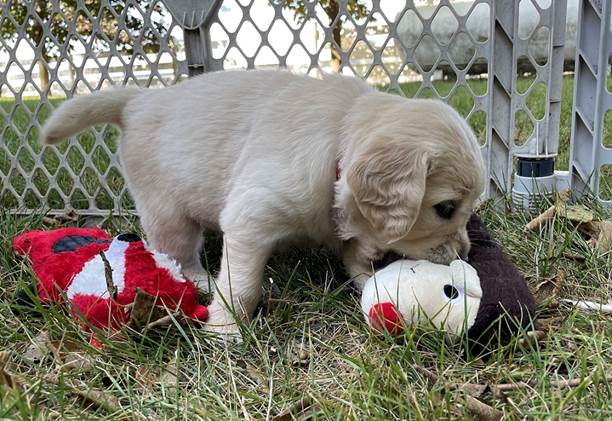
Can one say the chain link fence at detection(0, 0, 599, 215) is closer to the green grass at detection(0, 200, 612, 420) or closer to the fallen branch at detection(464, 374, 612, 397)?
the green grass at detection(0, 200, 612, 420)

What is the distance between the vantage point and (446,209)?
2.10m

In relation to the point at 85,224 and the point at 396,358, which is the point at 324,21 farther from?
the point at 396,358

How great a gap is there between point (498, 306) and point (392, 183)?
19.5 inches

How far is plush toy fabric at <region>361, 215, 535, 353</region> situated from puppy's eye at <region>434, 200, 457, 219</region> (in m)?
Result: 0.16

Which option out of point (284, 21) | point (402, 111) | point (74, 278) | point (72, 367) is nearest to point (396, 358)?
point (402, 111)

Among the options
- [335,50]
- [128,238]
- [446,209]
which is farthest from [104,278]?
[335,50]

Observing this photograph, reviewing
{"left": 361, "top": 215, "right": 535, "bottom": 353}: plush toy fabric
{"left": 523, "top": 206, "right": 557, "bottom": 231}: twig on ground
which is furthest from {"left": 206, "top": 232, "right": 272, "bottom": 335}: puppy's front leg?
{"left": 523, "top": 206, "right": 557, "bottom": 231}: twig on ground

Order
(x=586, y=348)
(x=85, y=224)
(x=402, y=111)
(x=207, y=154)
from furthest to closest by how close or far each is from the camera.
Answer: (x=85, y=224), (x=207, y=154), (x=402, y=111), (x=586, y=348)

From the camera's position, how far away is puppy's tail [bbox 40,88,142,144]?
2.76 meters

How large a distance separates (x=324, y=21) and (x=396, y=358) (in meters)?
2.04

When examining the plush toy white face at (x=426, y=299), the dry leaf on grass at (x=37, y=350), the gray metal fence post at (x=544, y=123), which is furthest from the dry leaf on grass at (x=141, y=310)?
the gray metal fence post at (x=544, y=123)

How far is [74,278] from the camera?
2.19 metres

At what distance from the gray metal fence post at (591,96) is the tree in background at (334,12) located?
117cm

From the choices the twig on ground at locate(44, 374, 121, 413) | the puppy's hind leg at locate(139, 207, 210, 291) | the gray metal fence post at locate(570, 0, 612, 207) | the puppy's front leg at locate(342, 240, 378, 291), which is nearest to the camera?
the twig on ground at locate(44, 374, 121, 413)
